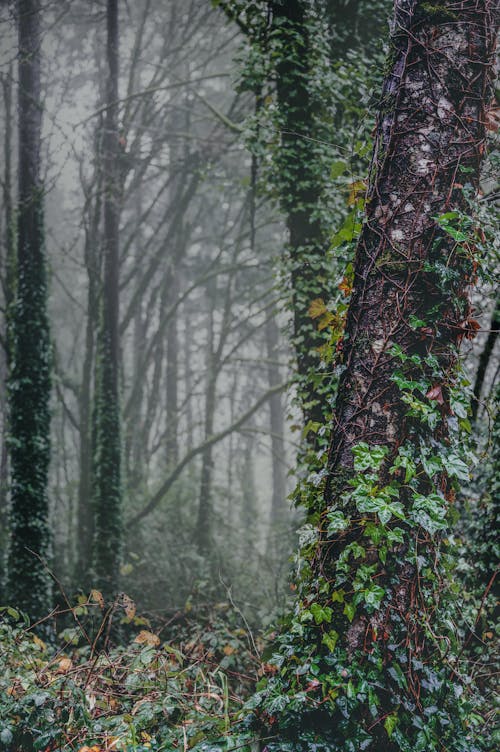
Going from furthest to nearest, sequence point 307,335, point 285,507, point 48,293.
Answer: point 285,507
point 48,293
point 307,335

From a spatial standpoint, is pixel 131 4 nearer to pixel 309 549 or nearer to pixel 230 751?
pixel 309 549

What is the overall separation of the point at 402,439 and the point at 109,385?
7920 millimetres

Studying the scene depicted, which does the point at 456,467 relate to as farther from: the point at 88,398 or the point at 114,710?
the point at 88,398

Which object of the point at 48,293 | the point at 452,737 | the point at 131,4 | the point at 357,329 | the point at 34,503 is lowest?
the point at 34,503

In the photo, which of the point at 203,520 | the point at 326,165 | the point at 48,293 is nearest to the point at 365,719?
the point at 326,165

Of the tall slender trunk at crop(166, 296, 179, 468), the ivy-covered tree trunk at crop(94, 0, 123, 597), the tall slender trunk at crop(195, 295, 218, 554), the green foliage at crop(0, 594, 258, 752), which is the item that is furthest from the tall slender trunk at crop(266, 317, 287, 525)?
the green foliage at crop(0, 594, 258, 752)

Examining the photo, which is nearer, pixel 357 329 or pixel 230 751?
pixel 230 751

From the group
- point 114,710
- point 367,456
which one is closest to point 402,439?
point 367,456

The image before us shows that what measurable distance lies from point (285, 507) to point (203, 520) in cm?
391

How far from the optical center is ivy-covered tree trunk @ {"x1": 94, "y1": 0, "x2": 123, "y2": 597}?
30.2ft

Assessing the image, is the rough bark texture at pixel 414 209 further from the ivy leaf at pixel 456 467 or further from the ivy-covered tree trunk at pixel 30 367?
the ivy-covered tree trunk at pixel 30 367

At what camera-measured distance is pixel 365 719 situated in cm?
253

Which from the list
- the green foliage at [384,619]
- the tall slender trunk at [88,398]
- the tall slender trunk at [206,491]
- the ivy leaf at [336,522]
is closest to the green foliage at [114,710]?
the green foliage at [384,619]

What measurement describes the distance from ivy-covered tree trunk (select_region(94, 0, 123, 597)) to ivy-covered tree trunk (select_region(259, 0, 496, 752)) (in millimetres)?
7107
